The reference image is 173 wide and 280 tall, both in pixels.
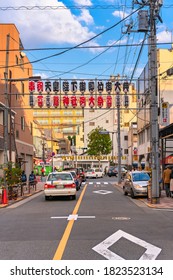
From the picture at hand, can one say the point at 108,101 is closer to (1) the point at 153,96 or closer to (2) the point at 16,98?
(1) the point at 153,96

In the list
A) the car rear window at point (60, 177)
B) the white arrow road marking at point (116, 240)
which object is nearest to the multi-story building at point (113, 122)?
the car rear window at point (60, 177)

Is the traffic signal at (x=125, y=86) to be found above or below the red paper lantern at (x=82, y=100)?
above

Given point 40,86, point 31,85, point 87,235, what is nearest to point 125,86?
point 40,86

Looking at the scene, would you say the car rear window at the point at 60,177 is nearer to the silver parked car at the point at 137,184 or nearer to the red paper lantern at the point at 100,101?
the silver parked car at the point at 137,184

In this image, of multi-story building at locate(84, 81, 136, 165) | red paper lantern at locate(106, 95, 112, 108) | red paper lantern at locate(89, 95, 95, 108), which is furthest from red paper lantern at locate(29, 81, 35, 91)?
multi-story building at locate(84, 81, 136, 165)

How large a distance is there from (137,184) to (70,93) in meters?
8.47

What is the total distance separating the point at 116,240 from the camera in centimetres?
973

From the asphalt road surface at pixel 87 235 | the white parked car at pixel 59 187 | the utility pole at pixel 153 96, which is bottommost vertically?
the asphalt road surface at pixel 87 235

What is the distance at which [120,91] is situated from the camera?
26.9m

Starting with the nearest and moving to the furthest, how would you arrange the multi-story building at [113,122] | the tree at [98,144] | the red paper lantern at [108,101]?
the red paper lantern at [108,101]
the tree at [98,144]
the multi-story building at [113,122]

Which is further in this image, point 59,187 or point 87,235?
point 59,187

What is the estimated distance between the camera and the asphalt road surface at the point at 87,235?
26.8 ft

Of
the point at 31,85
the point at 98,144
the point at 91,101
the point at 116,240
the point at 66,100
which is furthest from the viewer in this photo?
the point at 98,144

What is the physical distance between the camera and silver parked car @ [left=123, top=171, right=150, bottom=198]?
22.8 m
